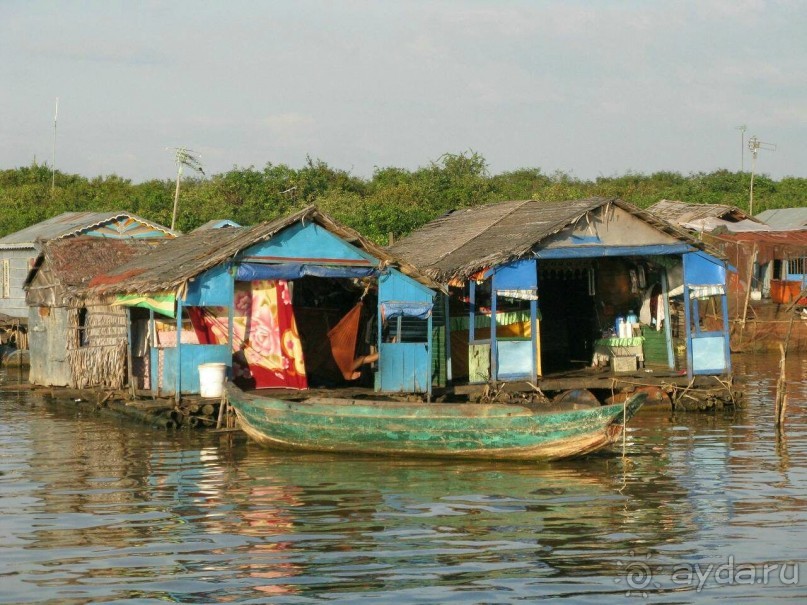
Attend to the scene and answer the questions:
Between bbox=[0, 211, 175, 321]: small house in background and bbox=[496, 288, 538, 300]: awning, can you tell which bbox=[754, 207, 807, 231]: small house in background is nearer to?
bbox=[0, 211, 175, 321]: small house in background

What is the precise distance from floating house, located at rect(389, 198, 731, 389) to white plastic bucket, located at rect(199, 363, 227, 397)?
11.1 feet

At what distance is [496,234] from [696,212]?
1675 cm

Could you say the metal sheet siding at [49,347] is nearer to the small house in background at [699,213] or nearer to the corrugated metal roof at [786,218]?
the small house in background at [699,213]

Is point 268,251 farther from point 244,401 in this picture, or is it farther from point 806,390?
point 806,390

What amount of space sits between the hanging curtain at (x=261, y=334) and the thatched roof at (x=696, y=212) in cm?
1925

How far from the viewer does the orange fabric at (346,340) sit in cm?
1786

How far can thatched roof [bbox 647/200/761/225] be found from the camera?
3428 centimetres

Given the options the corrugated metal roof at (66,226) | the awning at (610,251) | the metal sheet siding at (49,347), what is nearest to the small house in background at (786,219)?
the awning at (610,251)

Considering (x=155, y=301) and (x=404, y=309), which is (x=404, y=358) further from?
→ (x=155, y=301)

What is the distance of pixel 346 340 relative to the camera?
1808cm

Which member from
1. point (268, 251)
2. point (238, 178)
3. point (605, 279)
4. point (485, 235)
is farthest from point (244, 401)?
point (238, 178)

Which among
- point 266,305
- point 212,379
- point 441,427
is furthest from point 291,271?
point 441,427

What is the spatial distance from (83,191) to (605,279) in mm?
25989

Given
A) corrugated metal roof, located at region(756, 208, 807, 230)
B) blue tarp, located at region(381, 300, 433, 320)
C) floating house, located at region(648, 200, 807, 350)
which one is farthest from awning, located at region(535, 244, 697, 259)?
corrugated metal roof, located at region(756, 208, 807, 230)
